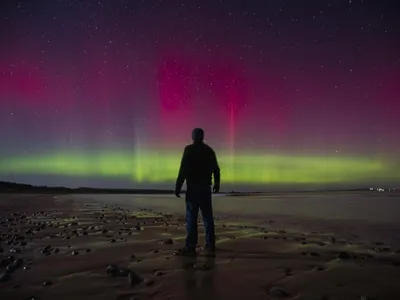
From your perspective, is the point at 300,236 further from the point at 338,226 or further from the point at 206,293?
the point at 206,293

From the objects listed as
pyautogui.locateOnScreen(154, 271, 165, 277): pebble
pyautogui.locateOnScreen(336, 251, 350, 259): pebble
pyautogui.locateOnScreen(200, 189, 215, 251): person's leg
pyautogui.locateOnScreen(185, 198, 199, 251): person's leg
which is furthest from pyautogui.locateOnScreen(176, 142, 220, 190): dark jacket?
pyautogui.locateOnScreen(336, 251, 350, 259): pebble

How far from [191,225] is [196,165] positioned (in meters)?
1.37

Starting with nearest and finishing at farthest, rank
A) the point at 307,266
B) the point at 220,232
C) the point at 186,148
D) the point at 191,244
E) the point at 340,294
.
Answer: the point at 340,294 → the point at 307,266 → the point at 191,244 → the point at 186,148 → the point at 220,232

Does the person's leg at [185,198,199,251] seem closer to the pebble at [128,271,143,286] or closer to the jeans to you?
the jeans

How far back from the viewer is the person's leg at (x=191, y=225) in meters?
8.32

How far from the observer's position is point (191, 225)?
851 centimetres

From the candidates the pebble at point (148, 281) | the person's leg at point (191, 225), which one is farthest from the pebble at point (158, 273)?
the person's leg at point (191, 225)

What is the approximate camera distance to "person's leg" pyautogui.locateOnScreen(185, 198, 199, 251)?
27.3 ft

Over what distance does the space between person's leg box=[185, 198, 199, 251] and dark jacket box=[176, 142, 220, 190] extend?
1.56ft

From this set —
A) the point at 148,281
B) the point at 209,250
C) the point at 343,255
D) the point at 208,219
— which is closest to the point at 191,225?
the point at 208,219

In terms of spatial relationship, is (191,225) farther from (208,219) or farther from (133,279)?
(133,279)

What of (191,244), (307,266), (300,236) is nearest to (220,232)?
(300,236)

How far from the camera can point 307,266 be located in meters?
6.54

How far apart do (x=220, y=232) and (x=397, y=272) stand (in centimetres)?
636
